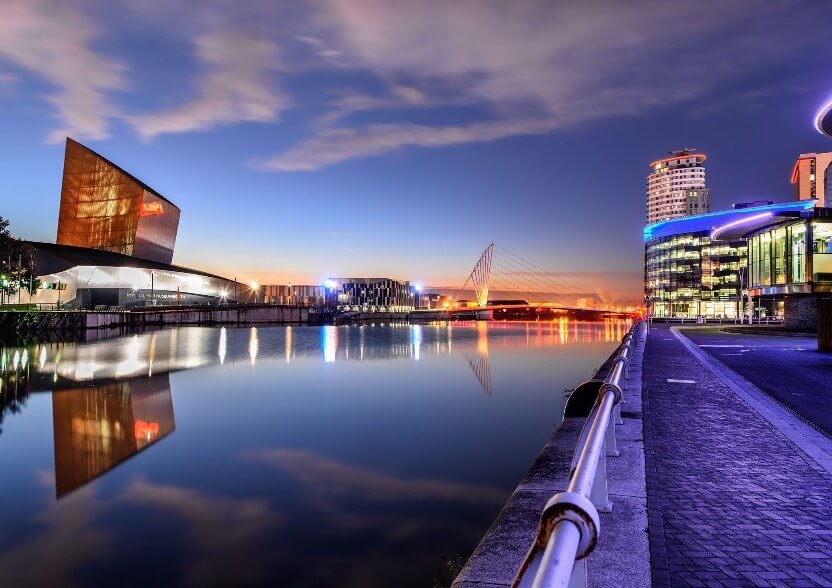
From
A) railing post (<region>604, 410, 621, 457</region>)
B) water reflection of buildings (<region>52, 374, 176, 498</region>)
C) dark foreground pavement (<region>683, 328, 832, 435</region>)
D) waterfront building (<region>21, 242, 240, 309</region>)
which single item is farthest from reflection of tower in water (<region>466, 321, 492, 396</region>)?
waterfront building (<region>21, 242, 240, 309</region>)

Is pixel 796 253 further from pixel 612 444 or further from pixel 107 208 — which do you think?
pixel 107 208

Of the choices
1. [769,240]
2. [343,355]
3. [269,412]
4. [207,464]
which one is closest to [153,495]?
[207,464]

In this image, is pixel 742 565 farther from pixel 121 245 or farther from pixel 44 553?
pixel 121 245

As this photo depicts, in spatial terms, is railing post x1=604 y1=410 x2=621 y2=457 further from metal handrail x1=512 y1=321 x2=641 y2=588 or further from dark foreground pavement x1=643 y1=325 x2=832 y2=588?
metal handrail x1=512 y1=321 x2=641 y2=588

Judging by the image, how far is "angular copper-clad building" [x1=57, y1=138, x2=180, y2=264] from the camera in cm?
13075

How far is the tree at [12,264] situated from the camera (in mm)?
70000

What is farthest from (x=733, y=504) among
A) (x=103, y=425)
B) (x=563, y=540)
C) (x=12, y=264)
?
(x=12, y=264)

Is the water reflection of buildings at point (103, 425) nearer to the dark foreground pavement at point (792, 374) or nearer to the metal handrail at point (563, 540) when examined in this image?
the metal handrail at point (563, 540)

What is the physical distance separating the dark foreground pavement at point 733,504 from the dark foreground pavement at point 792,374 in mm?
1506

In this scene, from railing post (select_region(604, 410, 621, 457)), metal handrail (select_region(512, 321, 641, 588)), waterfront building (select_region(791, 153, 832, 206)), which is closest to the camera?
metal handrail (select_region(512, 321, 641, 588))

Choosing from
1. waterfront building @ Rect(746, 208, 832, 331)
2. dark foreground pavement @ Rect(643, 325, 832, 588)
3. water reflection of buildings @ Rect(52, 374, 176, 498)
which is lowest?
water reflection of buildings @ Rect(52, 374, 176, 498)

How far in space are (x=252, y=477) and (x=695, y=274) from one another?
168053 millimetres

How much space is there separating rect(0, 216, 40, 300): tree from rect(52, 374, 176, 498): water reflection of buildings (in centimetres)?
6015

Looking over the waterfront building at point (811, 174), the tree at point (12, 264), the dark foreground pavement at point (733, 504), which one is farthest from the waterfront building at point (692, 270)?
the dark foreground pavement at point (733, 504)
